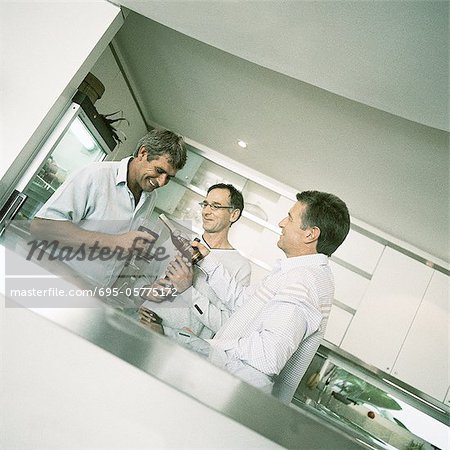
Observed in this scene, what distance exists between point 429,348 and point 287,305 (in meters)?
2.55

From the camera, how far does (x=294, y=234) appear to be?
1.17 m

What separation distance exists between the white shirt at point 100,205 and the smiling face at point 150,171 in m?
0.05

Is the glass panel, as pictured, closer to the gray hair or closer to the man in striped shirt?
the gray hair

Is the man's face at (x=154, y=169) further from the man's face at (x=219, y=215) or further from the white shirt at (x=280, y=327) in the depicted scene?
the white shirt at (x=280, y=327)

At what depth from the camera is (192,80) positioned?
2416 millimetres

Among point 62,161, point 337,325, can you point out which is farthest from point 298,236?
point 337,325

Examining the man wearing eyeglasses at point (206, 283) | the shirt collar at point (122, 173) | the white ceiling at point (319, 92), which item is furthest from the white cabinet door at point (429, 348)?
the shirt collar at point (122, 173)

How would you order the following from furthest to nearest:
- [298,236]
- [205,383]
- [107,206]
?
[107,206]
[298,236]
[205,383]

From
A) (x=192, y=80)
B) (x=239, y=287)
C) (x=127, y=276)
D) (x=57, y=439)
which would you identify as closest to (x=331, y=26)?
(x=239, y=287)

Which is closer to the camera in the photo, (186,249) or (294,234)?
(294,234)

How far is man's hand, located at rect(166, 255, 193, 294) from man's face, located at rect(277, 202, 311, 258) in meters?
0.32

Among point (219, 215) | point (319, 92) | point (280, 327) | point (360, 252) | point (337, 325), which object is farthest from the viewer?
point (360, 252)

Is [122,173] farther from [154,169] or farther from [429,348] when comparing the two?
[429,348]

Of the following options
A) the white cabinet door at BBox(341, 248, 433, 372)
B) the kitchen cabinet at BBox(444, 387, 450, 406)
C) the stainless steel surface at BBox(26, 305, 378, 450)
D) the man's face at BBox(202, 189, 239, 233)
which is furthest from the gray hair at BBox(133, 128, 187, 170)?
the kitchen cabinet at BBox(444, 387, 450, 406)
